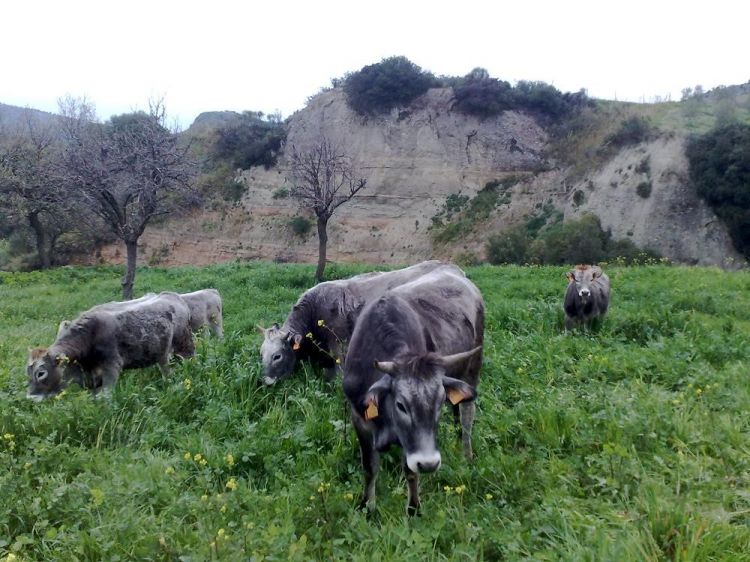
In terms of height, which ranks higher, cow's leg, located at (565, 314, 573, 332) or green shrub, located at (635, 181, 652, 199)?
green shrub, located at (635, 181, 652, 199)

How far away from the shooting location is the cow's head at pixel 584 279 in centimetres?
997

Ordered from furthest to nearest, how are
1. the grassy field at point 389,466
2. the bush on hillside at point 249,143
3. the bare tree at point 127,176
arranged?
1. the bush on hillside at point 249,143
2. the bare tree at point 127,176
3. the grassy field at point 389,466

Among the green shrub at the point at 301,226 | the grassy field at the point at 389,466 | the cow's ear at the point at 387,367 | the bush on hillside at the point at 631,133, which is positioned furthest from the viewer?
the green shrub at the point at 301,226

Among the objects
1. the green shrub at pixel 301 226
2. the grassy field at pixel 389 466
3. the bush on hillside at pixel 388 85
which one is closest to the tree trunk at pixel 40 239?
the green shrub at pixel 301 226

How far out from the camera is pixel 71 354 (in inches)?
274

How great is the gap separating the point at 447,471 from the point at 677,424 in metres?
2.26

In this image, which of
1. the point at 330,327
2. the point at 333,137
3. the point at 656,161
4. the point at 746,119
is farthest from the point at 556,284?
the point at 333,137

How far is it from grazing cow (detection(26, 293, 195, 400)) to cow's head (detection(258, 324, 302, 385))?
191 centimetres

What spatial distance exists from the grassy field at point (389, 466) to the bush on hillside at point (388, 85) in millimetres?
36916

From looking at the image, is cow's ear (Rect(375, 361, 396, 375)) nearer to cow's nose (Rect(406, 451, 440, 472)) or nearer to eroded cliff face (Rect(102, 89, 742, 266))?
cow's nose (Rect(406, 451, 440, 472))

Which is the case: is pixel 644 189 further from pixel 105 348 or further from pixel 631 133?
pixel 105 348

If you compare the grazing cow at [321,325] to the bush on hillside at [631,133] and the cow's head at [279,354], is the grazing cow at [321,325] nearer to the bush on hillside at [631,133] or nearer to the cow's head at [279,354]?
the cow's head at [279,354]

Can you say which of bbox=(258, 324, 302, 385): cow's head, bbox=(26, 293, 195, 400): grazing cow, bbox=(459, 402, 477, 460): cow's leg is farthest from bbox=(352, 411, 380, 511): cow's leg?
bbox=(26, 293, 195, 400): grazing cow

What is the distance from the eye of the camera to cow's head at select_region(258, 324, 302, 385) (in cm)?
700
